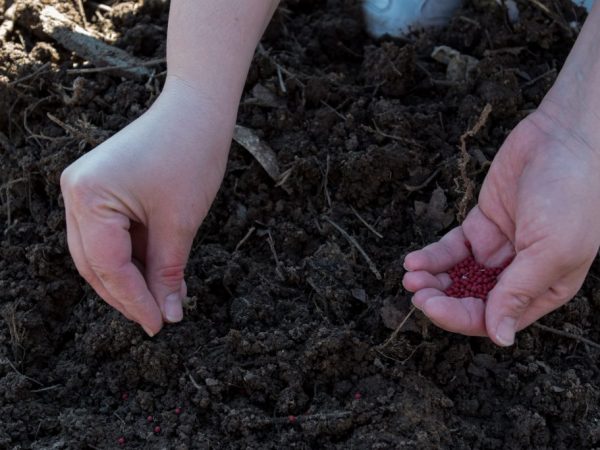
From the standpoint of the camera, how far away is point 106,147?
1.64 metres

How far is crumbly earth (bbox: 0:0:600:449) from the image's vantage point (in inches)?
72.5

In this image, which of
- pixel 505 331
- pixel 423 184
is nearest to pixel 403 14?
pixel 423 184

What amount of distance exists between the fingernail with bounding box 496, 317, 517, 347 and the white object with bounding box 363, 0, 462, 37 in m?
1.33

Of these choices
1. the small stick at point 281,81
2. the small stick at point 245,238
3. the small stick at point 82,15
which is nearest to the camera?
the small stick at point 245,238

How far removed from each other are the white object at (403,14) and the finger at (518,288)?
125cm

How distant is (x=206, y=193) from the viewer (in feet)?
5.71

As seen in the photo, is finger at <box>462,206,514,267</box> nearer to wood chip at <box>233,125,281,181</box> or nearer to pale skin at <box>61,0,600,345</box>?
Result: pale skin at <box>61,0,600,345</box>

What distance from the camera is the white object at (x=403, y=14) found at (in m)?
2.76

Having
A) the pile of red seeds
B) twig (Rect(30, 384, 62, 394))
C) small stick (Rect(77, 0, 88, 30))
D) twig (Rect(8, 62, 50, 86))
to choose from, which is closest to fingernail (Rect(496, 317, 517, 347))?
the pile of red seeds

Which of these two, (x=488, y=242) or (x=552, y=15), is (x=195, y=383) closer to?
(x=488, y=242)

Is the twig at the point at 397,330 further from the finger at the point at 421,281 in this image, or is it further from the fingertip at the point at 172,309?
the fingertip at the point at 172,309

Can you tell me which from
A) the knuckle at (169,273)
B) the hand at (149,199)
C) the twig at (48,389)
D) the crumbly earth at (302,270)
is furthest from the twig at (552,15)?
the twig at (48,389)

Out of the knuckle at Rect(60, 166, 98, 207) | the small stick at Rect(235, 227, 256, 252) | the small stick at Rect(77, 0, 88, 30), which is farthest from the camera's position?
the small stick at Rect(77, 0, 88, 30)

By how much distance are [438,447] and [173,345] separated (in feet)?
2.08
